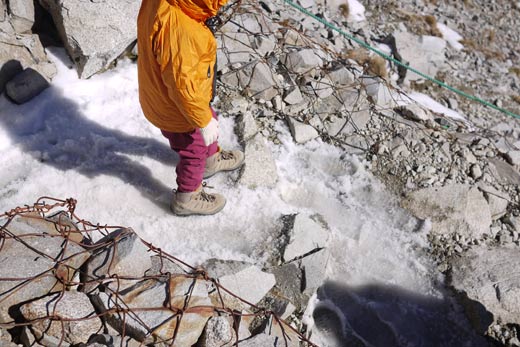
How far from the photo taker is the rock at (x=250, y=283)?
3.40m

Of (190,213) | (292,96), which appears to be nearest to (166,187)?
(190,213)

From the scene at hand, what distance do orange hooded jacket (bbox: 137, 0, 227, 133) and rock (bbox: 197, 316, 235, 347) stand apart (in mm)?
1252

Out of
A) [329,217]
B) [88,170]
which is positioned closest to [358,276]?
[329,217]

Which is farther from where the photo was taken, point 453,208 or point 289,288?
point 453,208

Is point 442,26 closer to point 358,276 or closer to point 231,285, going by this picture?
point 358,276

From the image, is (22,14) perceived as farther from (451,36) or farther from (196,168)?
(451,36)

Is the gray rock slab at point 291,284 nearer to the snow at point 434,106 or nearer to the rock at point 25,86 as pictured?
the rock at point 25,86

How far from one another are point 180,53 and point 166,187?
5.97ft

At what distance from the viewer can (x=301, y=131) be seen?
193 inches

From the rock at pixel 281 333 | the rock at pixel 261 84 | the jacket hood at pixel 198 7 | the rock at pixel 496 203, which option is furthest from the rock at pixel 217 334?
the rock at pixel 496 203

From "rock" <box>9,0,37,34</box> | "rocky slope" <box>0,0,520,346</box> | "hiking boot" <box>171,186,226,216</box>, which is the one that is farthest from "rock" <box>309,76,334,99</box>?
"rock" <box>9,0,37,34</box>

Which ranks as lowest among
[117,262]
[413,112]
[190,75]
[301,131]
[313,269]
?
[313,269]

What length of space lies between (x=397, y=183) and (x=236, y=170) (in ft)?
5.52

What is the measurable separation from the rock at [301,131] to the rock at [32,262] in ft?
8.62
